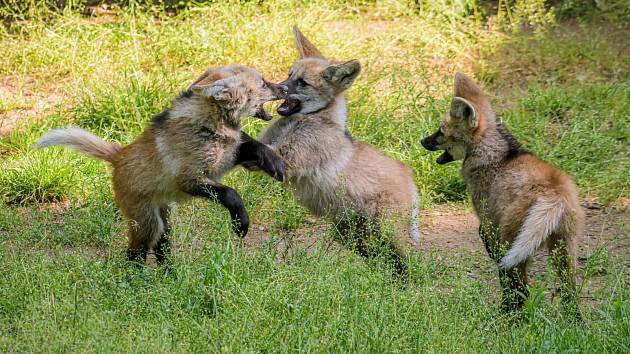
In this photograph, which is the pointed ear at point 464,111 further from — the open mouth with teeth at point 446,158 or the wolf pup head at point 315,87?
the wolf pup head at point 315,87

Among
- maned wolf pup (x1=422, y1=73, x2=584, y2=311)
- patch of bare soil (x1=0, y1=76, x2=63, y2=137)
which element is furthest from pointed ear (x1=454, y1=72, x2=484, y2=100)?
patch of bare soil (x1=0, y1=76, x2=63, y2=137)

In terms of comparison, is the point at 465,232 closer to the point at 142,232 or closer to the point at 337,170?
the point at 337,170

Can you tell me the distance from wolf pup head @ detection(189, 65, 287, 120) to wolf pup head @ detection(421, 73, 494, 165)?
3.46 feet

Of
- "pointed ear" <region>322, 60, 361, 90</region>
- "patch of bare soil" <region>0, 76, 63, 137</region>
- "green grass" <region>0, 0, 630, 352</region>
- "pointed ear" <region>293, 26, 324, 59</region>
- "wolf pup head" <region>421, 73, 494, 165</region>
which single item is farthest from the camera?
"patch of bare soil" <region>0, 76, 63, 137</region>

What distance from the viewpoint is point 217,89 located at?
513cm

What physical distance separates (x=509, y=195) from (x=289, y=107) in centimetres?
151

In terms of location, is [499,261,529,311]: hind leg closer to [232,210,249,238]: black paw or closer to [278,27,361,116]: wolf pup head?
[232,210,249,238]: black paw

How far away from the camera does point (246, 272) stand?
15.0ft

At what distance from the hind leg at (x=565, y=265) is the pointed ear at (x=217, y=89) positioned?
1.99 m

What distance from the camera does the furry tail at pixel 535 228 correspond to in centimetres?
473

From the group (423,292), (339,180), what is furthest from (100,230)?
(423,292)

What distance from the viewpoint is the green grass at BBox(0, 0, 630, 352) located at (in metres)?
4.09

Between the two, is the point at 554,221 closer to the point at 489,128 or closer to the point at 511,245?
the point at 511,245

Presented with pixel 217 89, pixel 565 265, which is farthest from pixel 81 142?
pixel 565 265
